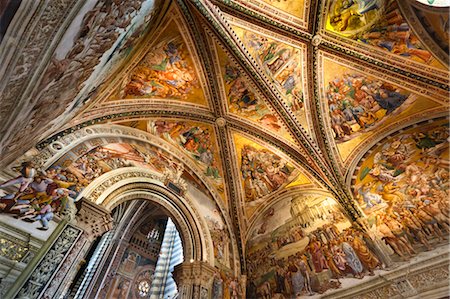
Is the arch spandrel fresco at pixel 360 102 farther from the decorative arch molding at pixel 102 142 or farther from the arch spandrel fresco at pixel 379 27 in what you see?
the decorative arch molding at pixel 102 142

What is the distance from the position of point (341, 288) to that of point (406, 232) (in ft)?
6.41

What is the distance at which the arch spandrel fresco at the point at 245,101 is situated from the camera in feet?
24.0

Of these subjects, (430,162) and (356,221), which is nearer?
(430,162)

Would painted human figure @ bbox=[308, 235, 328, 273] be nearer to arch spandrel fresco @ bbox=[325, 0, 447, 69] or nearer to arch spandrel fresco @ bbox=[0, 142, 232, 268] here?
arch spandrel fresco @ bbox=[0, 142, 232, 268]

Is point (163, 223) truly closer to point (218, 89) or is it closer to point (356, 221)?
point (218, 89)

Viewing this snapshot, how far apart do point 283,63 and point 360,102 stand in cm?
228

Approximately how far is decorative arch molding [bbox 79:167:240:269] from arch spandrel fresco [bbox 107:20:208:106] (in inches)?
81.0

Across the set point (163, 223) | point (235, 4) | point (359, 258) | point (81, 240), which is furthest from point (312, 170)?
point (163, 223)

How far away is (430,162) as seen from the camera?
5984 mm

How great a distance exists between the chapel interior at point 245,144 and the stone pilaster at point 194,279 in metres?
0.03

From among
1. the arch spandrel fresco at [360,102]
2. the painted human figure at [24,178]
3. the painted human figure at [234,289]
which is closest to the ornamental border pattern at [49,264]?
the painted human figure at [24,178]

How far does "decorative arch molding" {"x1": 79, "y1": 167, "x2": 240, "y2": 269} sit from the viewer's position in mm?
6062

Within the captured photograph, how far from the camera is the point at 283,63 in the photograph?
23.5 ft

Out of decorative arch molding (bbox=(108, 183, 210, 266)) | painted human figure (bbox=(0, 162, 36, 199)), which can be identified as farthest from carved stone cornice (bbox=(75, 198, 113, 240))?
decorative arch molding (bbox=(108, 183, 210, 266))
